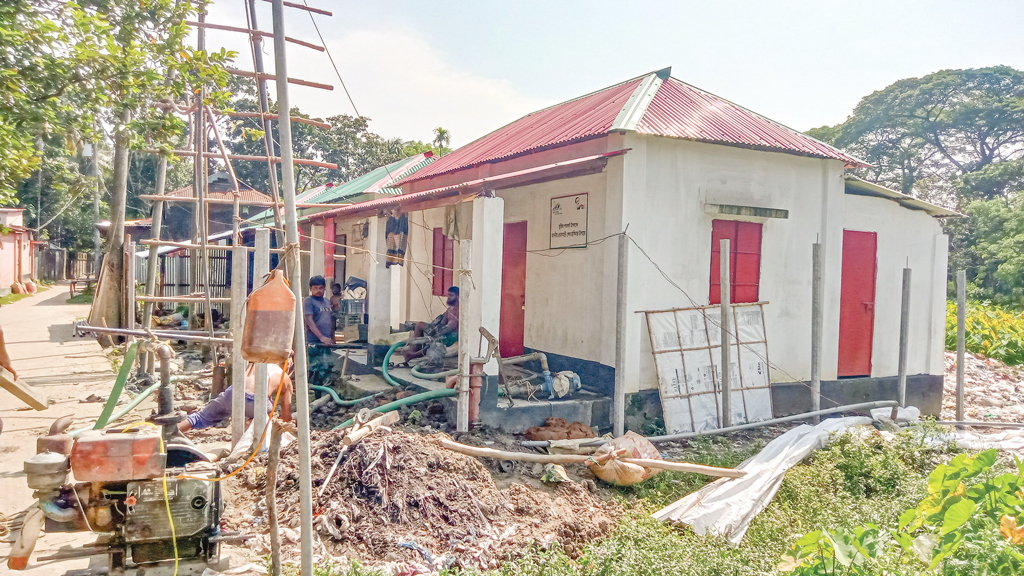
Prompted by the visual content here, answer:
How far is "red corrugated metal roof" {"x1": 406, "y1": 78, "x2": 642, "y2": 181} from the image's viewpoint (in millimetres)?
8266

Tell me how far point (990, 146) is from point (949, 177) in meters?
3.33

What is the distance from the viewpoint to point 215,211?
2892 cm

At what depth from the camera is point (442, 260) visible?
11.6 metres

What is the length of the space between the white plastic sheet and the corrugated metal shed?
148 inches

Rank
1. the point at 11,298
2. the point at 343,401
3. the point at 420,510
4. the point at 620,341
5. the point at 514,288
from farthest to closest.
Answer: the point at 11,298, the point at 514,288, the point at 343,401, the point at 620,341, the point at 420,510

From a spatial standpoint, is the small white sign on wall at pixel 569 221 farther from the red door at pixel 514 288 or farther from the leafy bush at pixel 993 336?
the leafy bush at pixel 993 336

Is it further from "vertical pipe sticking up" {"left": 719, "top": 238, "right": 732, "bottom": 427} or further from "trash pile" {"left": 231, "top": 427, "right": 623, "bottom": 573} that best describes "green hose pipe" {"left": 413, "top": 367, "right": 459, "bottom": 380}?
"vertical pipe sticking up" {"left": 719, "top": 238, "right": 732, "bottom": 427}

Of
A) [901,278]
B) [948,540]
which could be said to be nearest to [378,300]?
[948,540]

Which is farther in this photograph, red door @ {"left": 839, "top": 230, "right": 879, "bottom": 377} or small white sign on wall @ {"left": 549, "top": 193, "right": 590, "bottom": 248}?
red door @ {"left": 839, "top": 230, "right": 879, "bottom": 377}

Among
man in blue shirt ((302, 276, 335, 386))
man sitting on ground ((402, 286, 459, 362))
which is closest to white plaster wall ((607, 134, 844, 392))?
man sitting on ground ((402, 286, 459, 362))

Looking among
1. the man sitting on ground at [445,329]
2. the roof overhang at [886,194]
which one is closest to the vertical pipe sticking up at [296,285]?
the man sitting on ground at [445,329]

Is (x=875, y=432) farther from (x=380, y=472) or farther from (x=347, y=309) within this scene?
(x=347, y=309)

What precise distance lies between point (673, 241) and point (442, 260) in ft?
16.1

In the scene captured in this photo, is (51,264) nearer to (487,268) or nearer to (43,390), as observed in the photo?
(43,390)
